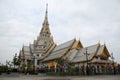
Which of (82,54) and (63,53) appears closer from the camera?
(82,54)

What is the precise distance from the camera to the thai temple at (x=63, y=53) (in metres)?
48.0

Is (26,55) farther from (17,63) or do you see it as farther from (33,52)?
(17,63)

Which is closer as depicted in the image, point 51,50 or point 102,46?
point 102,46

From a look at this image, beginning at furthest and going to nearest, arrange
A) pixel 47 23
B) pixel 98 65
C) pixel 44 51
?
pixel 47 23 → pixel 44 51 → pixel 98 65

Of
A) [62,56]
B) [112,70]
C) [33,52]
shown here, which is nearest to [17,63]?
[33,52]

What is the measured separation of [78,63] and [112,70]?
1268 centimetres

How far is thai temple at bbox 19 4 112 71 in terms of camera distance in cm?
4800

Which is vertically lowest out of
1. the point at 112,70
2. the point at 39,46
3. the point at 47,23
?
the point at 112,70

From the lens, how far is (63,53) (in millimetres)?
55656

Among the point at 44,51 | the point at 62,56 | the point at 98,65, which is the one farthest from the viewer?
the point at 44,51

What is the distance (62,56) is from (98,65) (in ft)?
40.4

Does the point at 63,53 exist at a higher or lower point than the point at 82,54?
higher

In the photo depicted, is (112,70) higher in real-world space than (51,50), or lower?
lower

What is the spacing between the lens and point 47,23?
3374 inches
